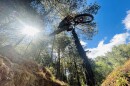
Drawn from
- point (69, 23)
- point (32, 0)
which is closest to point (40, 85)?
point (69, 23)

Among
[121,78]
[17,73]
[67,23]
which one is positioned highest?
[67,23]

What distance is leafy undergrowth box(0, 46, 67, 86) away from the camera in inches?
217

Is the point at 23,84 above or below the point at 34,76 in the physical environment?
below

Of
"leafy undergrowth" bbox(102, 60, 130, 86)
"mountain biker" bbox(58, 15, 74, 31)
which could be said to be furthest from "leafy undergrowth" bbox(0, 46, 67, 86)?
"leafy undergrowth" bbox(102, 60, 130, 86)

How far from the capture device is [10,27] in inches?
758

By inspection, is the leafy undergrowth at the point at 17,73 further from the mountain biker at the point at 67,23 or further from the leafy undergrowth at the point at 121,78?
the leafy undergrowth at the point at 121,78

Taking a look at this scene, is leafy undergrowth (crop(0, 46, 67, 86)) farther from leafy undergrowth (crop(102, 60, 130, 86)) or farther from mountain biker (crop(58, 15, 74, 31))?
leafy undergrowth (crop(102, 60, 130, 86))

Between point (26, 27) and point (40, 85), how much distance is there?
41.8 ft

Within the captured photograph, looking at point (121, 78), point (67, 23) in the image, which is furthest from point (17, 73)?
point (121, 78)

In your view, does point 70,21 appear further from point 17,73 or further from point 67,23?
point 17,73

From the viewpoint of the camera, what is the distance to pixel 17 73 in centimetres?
616

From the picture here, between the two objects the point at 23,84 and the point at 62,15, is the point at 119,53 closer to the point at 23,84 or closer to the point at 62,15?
the point at 62,15

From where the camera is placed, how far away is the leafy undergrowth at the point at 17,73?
5523 millimetres

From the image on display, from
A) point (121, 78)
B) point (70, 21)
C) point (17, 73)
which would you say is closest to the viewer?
point (17, 73)
